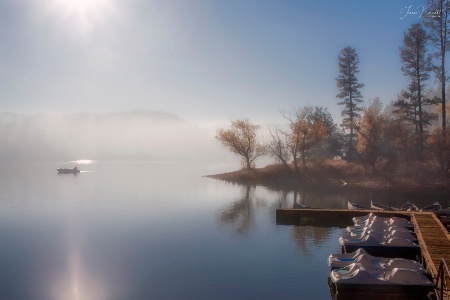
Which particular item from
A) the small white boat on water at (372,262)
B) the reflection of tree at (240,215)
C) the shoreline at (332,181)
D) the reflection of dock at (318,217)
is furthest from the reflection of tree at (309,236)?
the shoreline at (332,181)

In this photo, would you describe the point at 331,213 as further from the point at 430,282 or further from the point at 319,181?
the point at 319,181

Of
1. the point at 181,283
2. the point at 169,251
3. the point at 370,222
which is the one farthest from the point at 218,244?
the point at 370,222

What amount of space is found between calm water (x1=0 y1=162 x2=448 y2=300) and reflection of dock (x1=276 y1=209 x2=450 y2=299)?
175 centimetres

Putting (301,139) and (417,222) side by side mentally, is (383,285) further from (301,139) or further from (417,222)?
(301,139)

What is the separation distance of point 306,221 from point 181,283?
18.5 metres

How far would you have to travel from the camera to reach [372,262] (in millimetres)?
20344

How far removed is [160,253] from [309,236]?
470 inches

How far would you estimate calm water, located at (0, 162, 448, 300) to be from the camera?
21.5m

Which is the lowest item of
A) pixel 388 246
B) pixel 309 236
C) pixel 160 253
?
pixel 160 253

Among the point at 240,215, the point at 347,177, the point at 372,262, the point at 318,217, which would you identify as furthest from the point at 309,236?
the point at 347,177

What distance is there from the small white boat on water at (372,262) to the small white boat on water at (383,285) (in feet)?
2.56

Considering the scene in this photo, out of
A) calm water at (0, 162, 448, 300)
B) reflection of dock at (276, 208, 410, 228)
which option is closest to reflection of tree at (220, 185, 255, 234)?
calm water at (0, 162, 448, 300)

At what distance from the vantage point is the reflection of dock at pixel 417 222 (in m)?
21.8

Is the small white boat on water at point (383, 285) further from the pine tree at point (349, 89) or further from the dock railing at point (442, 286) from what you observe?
the pine tree at point (349, 89)
